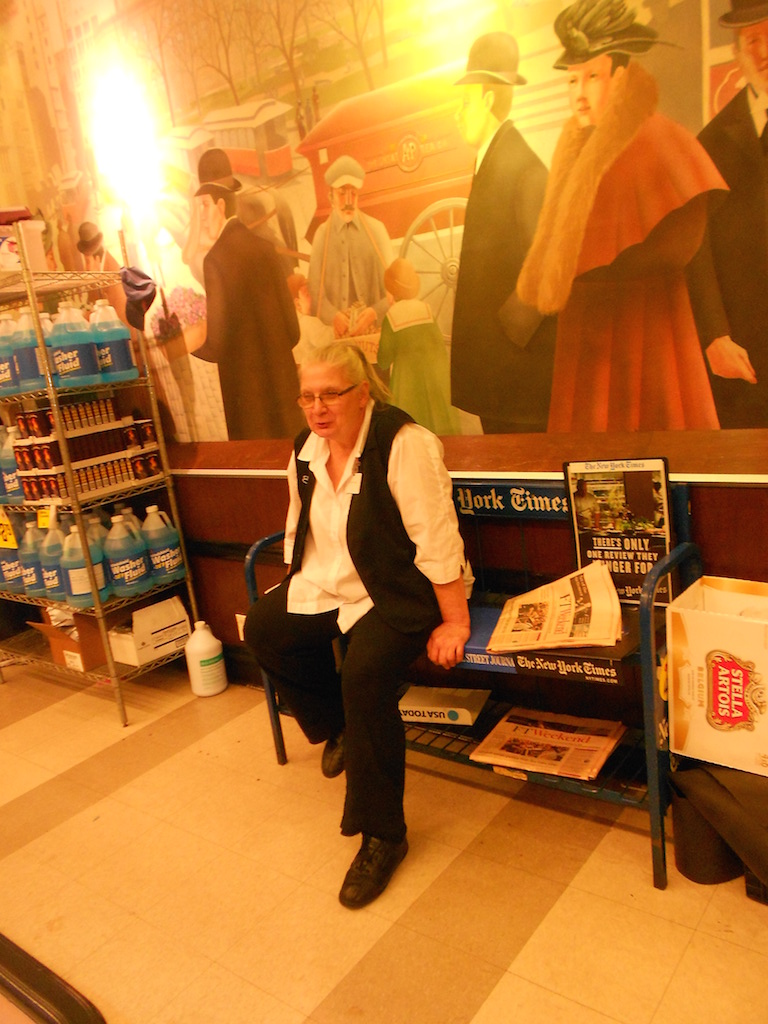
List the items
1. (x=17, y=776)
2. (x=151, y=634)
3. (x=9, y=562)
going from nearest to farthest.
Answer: (x=17, y=776) → (x=151, y=634) → (x=9, y=562)

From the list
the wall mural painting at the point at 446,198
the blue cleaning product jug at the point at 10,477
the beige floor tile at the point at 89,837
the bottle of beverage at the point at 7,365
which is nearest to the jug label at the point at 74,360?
the bottle of beverage at the point at 7,365

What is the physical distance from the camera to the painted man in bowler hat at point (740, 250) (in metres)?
1.76

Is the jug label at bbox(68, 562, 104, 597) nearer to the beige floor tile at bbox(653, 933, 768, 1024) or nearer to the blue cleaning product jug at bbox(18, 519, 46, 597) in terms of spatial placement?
the blue cleaning product jug at bbox(18, 519, 46, 597)

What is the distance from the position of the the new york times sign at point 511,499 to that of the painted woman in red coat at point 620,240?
0.68 ft

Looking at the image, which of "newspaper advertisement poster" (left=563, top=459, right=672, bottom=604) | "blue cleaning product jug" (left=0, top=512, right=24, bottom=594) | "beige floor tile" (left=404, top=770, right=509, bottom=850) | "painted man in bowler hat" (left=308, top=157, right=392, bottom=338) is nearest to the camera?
"newspaper advertisement poster" (left=563, top=459, right=672, bottom=604)

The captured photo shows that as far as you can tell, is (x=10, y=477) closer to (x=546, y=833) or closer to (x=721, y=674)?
(x=546, y=833)

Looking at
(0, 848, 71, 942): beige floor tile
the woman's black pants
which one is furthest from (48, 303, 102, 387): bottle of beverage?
(0, 848, 71, 942): beige floor tile

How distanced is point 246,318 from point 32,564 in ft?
4.64

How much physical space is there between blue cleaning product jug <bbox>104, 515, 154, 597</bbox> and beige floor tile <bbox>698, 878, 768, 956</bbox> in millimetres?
2371

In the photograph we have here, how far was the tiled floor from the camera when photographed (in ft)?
5.50

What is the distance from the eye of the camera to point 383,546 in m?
2.19

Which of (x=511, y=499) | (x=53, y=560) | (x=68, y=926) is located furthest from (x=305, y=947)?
(x=53, y=560)

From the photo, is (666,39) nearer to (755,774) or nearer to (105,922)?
(755,774)

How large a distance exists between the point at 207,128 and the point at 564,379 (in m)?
1.74
